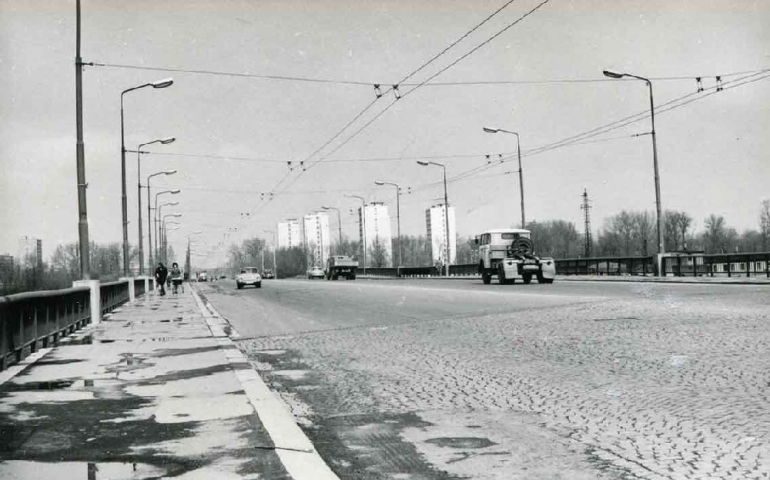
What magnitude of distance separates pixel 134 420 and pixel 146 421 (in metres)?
0.13

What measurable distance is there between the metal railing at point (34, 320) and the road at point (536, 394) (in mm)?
3219

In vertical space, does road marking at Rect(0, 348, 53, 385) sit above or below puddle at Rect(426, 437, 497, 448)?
above

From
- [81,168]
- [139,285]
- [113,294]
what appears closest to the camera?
[81,168]

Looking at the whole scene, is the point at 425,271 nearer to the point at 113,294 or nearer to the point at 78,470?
the point at 113,294

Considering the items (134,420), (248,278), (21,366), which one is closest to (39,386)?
(21,366)

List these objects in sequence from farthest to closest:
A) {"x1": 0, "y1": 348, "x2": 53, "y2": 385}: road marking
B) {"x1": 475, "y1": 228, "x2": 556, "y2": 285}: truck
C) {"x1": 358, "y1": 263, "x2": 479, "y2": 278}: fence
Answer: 1. {"x1": 358, "y1": 263, "x2": 479, "y2": 278}: fence
2. {"x1": 475, "y1": 228, "x2": 556, "y2": 285}: truck
3. {"x1": 0, "y1": 348, "x2": 53, "y2": 385}: road marking

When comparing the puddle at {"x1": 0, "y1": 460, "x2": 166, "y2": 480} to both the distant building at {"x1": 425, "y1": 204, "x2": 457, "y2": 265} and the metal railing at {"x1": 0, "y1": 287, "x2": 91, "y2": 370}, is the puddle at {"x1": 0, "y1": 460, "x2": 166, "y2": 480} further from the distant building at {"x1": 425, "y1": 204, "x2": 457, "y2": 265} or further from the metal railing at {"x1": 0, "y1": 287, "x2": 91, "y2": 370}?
the distant building at {"x1": 425, "y1": 204, "x2": 457, "y2": 265}

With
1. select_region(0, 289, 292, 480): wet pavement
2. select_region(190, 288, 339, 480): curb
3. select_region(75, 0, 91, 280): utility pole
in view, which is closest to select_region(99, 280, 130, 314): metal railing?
select_region(75, 0, 91, 280): utility pole

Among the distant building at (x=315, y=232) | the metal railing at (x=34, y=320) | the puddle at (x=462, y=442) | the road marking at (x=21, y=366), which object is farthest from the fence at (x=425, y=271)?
the distant building at (x=315, y=232)

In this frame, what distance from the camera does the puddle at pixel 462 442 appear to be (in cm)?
534

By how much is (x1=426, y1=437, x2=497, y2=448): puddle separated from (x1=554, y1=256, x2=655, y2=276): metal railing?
35.8m

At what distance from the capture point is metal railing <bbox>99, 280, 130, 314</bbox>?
75.4 ft

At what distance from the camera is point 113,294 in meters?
26.6

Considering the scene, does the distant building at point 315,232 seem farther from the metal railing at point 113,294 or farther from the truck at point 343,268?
the metal railing at point 113,294
